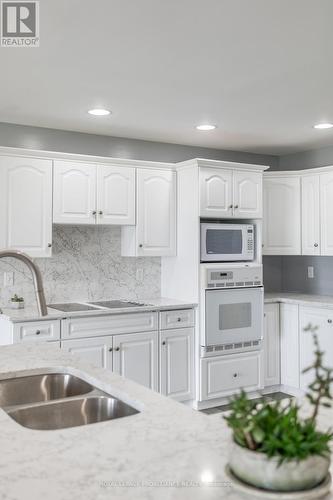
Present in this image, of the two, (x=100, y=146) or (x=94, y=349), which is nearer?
(x=94, y=349)

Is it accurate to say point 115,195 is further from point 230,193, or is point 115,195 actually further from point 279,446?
point 279,446

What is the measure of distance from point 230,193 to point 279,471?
385cm

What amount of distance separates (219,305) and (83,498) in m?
3.54

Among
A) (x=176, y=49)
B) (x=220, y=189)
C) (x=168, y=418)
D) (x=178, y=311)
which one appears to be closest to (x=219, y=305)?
(x=178, y=311)

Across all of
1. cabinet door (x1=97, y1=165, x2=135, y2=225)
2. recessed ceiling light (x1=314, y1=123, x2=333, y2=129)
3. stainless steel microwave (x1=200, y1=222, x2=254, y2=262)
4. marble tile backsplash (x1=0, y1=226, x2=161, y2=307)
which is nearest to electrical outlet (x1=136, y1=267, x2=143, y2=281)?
marble tile backsplash (x1=0, y1=226, x2=161, y2=307)

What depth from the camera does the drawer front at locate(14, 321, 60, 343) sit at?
3.65m

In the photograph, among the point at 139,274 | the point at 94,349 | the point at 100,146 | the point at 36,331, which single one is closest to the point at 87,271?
the point at 139,274

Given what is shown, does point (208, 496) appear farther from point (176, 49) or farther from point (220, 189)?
point (220, 189)

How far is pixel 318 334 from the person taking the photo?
4.68 meters

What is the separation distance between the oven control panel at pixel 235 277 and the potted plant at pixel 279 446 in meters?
3.44

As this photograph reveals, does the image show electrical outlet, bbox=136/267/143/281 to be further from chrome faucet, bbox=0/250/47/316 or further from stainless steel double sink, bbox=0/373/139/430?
chrome faucet, bbox=0/250/47/316

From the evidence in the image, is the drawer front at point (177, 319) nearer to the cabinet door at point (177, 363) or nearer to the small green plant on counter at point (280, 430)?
the cabinet door at point (177, 363)

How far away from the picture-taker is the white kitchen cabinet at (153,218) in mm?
4504

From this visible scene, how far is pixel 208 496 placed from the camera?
971 mm
